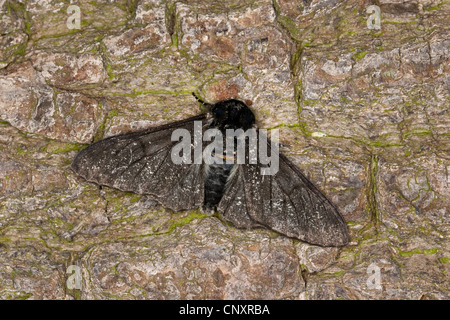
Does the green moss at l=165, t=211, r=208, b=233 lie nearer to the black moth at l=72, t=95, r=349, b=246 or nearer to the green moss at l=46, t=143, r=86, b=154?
the black moth at l=72, t=95, r=349, b=246

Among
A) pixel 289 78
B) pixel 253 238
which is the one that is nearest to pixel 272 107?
pixel 289 78

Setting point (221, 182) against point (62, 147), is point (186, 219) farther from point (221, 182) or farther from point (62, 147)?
point (62, 147)

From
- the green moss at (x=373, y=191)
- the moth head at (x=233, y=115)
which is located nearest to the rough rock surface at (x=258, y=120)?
the green moss at (x=373, y=191)

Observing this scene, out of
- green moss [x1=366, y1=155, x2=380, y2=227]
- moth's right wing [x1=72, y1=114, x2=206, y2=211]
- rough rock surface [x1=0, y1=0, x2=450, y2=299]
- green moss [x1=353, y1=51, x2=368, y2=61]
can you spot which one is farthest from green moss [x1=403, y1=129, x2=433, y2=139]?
moth's right wing [x1=72, y1=114, x2=206, y2=211]

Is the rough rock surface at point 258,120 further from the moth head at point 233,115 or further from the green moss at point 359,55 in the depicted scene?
the moth head at point 233,115

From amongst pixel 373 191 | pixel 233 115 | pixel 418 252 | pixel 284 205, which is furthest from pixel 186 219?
pixel 418 252

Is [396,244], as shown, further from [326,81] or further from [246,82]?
[246,82]
